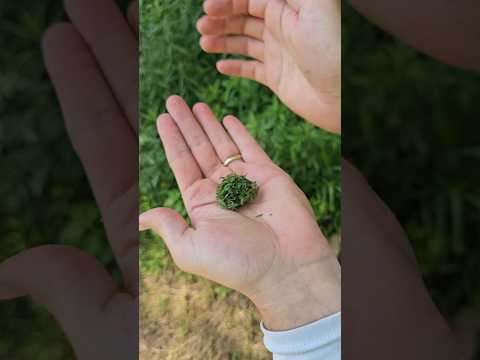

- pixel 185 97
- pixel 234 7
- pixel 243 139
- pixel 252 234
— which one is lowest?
pixel 252 234

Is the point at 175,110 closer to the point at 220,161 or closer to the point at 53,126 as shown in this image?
the point at 220,161

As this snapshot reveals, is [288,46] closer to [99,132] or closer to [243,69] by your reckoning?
[243,69]

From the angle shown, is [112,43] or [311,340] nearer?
[311,340]

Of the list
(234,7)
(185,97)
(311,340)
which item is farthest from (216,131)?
(311,340)

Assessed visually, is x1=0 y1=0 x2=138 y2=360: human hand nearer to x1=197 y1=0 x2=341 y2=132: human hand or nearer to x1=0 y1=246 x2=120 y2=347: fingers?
x1=0 y1=246 x2=120 y2=347: fingers

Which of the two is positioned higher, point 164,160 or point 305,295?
point 164,160

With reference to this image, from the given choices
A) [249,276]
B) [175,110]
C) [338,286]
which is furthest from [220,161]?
[338,286]
